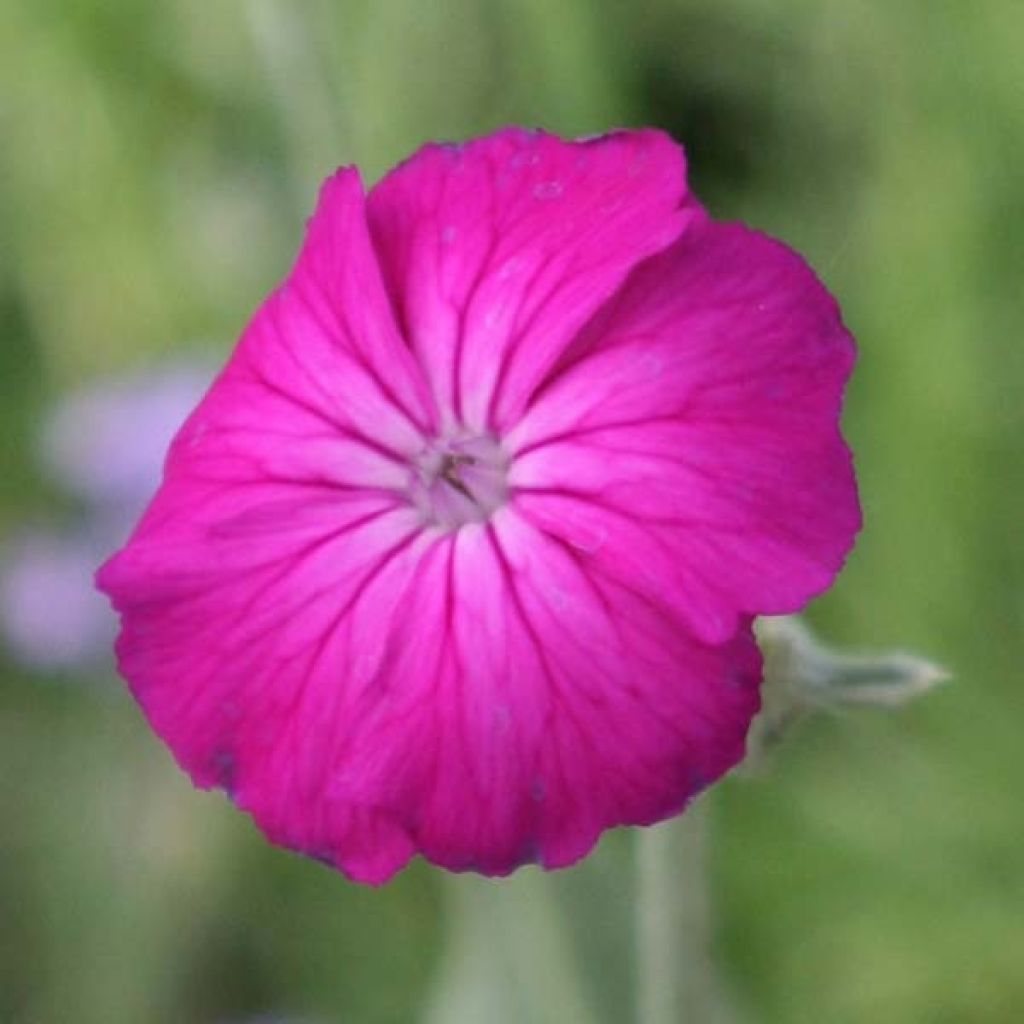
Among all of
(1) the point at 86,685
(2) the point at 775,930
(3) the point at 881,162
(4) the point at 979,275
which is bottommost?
(2) the point at 775,930

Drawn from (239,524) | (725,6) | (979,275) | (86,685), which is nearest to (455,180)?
(239,524)

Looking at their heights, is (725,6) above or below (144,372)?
above

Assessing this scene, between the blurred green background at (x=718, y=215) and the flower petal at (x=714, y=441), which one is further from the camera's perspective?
the blurred green background at (x=718, y=215)

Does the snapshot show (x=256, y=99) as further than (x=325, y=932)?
Yes

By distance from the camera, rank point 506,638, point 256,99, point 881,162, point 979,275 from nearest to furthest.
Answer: point 506,638
point 979,275
point 881,162
point 256,99

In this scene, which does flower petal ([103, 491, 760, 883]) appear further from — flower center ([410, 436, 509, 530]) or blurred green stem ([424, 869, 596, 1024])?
blurred green stem ([424, 869, 596, 1024])

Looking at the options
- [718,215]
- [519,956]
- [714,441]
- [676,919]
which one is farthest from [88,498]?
[714,441]

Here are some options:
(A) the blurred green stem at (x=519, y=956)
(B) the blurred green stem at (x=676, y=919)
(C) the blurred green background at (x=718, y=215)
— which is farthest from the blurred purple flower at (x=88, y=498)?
(B) the blurred green stem at (x=676, y=919)

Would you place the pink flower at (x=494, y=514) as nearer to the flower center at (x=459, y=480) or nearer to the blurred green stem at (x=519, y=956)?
the flower center at (x=459, y=480)

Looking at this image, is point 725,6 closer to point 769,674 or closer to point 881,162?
point 881,162
